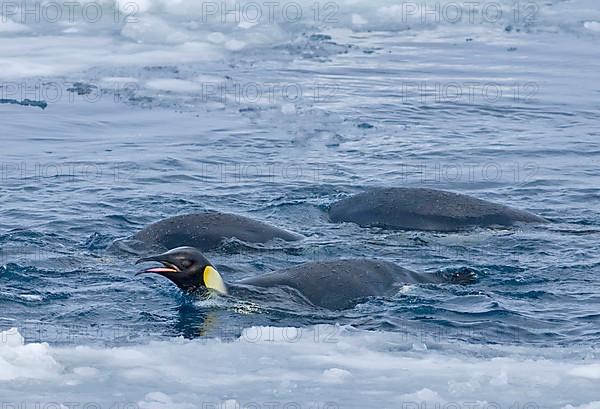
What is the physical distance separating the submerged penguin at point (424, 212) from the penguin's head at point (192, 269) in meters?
2.26

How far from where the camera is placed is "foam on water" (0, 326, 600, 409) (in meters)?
6.39

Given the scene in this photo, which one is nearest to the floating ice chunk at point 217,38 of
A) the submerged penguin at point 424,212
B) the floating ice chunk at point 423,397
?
the submerged penguin at point 424,212

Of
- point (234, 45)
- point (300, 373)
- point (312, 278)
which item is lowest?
point (300, 373)

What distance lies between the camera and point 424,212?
1002cm

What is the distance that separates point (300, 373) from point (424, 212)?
3.45 metres

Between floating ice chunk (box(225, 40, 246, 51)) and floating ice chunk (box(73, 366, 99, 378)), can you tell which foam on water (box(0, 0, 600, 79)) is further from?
floating ice chunk (box(73, 366, 99, 378))

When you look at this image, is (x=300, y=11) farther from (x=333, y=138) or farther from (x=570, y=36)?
(x=333, y=138)

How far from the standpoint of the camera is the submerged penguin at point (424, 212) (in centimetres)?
995

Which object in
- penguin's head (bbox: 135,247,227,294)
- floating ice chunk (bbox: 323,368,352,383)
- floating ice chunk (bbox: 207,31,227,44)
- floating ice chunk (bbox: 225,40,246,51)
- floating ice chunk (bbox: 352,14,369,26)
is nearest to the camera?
floating ice chunk (bbox: 323,368,352,383)

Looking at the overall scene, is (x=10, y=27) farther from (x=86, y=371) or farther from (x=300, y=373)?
(x=300, y=373)

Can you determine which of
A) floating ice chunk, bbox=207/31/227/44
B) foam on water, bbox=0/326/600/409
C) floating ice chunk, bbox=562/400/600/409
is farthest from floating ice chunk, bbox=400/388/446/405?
floating ice chunk, bbox=207/31/227/44

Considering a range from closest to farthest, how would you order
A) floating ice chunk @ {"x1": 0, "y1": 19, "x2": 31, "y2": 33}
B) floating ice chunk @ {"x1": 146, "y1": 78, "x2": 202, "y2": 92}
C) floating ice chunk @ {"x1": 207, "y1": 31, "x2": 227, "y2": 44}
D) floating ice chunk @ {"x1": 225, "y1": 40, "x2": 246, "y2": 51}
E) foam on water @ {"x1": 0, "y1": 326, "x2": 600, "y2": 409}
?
1. foam on water @ {"x1": 0, "y1": 326, "x2": 600, "y2": 409}
2. floating ice chunk @ {"x1": 146, "y1": 78, "x2": 202, "y2": 92}
3. floating ice chunk @ {"x1": 225, "y1": 40, "x2": 246, "y2": 51}
4. floating ice chunk @ {"x1": 207, "y1": 31, "x2": 227, "y2": 44}
5. floating ice chunk @ {"x1": 0, "y1": 19, "x2": 31, "y2": 33}

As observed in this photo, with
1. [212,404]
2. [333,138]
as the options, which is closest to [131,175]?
[333,138]

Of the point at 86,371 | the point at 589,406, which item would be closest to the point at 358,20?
the point at 86,371
